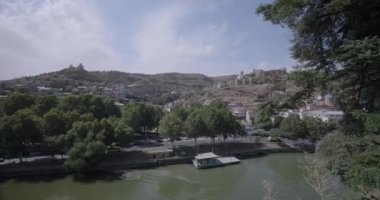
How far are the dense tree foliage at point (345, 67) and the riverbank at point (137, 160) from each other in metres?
19.3

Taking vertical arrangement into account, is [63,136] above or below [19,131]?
below

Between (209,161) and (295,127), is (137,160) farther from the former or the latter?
(295,127)

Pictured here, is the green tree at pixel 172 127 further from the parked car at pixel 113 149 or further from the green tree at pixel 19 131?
the green tree at pixel 19 131

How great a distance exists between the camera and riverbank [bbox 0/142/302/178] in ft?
74.7

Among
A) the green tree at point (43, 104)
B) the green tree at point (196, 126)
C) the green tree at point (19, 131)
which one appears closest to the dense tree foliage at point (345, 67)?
the green tree at point (19, 131)

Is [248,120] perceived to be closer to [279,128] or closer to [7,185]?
[279,128]

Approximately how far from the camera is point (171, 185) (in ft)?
67.3

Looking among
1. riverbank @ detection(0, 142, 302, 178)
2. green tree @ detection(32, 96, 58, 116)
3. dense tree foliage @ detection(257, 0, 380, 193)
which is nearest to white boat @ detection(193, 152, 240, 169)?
riverbank @ detection(0, 142, 302, 178)

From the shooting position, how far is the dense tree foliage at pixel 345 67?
4.72 meters

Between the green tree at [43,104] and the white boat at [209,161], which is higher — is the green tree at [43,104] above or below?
above

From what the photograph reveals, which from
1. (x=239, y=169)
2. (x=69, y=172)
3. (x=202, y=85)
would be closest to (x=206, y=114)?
(x=239, y=169)

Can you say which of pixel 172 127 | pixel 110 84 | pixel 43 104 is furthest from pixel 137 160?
pixel 110 84

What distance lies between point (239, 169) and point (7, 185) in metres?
14.2

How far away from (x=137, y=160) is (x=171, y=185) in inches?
225
